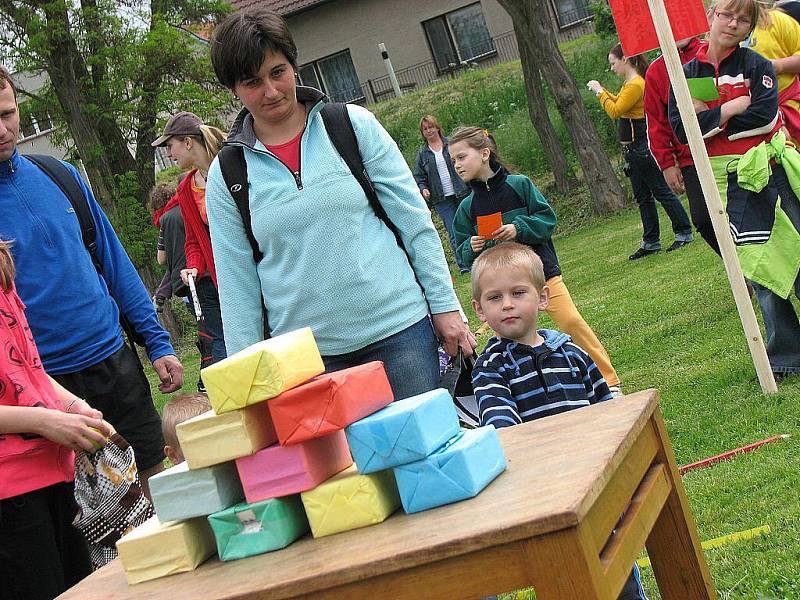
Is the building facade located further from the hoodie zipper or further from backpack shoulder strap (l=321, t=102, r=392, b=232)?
the hoodie zipper

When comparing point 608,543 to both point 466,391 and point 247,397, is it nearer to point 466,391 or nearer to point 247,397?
point 247,397

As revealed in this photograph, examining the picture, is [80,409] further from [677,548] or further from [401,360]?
[677,548]

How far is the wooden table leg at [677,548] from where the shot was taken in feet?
8.79

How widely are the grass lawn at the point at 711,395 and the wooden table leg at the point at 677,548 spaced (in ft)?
1.21

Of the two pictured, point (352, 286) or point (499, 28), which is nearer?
point (352, 286)

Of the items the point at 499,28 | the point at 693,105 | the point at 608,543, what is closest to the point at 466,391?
the point at 608,543

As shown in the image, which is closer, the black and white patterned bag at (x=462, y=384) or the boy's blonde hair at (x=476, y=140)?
the black and white patterned bag at (x=462, y=384)

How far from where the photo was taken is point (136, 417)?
14.3 feet

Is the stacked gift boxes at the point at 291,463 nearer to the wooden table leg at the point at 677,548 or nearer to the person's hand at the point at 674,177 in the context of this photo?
the wooden table leg at the point at 677,548

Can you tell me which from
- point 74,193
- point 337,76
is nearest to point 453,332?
point 74,193

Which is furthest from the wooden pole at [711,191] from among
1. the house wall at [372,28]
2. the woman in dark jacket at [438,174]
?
the house wall at [372,28]

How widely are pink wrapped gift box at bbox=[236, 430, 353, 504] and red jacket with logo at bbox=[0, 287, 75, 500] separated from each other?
122cm

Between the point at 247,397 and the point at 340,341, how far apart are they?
1320mm

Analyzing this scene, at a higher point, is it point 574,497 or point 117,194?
point 117,194
